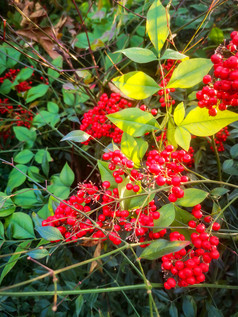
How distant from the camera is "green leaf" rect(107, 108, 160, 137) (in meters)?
0.86

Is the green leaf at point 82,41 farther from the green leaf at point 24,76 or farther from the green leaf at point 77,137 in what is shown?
the green leaf at point 77,137

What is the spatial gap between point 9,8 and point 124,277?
2.11 metres

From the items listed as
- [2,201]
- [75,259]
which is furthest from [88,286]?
[2,201]

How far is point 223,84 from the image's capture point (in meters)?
0.75

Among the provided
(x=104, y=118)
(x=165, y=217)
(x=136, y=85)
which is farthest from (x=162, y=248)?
(x=104, y=118)

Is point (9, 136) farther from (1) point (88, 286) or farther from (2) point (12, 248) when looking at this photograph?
(1) point (88, 286)

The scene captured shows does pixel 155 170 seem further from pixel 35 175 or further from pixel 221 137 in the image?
pixel 35 175

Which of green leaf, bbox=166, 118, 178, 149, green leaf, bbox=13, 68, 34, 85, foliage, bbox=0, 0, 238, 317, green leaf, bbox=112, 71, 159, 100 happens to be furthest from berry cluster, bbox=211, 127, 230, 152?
green leaf, bbox=13, 68, 34, 85

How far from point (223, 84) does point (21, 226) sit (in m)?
0.91

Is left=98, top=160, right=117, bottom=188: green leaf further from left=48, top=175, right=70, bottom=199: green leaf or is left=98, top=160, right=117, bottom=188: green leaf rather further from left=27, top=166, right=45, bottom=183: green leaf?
left=27, top=166, right=45, bottom=183: green leaf

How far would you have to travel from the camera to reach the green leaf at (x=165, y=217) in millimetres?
799

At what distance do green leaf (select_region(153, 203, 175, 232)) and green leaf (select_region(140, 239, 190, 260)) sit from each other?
9cm

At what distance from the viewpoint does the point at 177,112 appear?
85 cm

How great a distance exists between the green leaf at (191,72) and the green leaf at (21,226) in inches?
30.1
